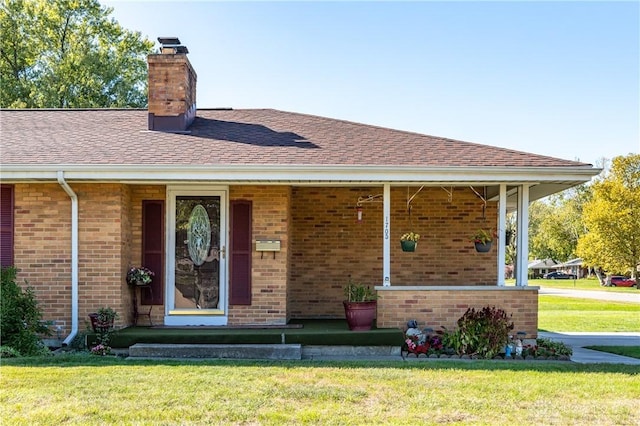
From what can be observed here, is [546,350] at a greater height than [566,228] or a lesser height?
lesser

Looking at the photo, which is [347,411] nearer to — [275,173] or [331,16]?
[275,173]

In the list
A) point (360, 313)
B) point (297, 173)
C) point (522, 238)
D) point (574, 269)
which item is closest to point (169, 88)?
point (297, 173)

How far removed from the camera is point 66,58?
82.1 ft

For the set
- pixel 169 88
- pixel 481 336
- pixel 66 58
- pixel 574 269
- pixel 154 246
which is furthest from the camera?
pixel 574 269

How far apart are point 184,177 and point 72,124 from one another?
3801 millimetres

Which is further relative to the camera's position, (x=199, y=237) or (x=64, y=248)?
(x=199, y=237)

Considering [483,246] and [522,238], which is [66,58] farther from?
[522,238]

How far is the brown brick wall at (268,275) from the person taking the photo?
28.4 feet

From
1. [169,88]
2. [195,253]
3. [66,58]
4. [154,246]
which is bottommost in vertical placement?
[195,253]

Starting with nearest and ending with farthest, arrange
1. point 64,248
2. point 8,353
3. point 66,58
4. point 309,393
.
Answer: point 309,393
point 8,353
point 64,248
point 66,58

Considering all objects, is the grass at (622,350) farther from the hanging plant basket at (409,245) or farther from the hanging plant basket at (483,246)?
the hanging plant basket at (409,245)

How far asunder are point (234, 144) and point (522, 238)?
4.63 m

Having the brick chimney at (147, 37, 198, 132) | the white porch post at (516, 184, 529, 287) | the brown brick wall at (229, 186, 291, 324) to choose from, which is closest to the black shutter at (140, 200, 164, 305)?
the brown brick wall at (229, 186, 291, 324)

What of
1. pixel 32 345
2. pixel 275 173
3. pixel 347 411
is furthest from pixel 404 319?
pixel 32 345
